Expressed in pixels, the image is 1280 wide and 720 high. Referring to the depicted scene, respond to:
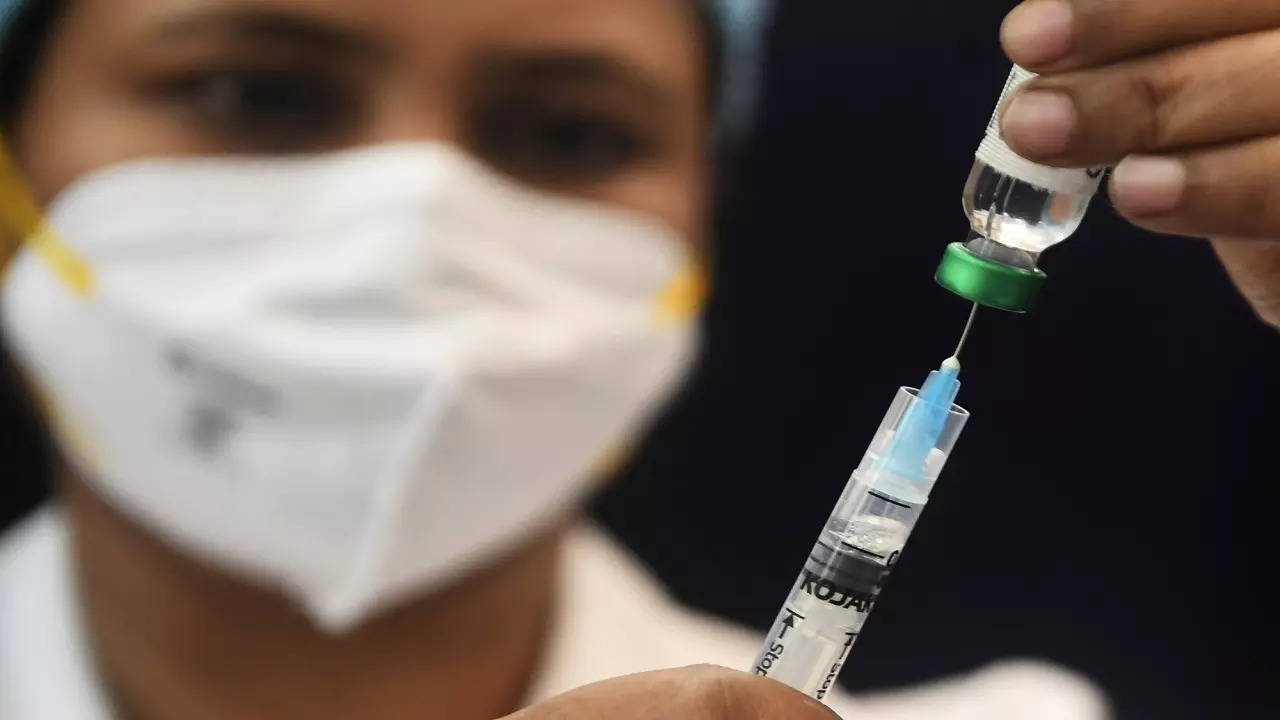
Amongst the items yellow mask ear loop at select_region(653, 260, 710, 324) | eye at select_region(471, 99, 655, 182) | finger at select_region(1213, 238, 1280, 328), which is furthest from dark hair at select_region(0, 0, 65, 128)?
finger at select_region(1213, 238, 1280, 328)

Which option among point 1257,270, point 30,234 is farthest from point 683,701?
point 30,234

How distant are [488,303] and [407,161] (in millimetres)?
124

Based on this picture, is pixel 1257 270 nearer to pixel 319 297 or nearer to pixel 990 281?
pixel 990 281

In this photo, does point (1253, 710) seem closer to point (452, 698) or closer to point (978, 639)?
point (978, 639)

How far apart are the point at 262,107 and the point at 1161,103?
66 centimetres

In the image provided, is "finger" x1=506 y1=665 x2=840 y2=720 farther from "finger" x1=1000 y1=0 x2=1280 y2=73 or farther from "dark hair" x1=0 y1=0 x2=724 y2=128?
"dark hair" x1=0 y1=0 x2=724 y2=128

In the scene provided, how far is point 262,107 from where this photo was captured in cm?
84

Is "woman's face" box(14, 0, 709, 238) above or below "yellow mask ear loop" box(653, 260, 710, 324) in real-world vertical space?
above

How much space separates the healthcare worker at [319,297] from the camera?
80cm

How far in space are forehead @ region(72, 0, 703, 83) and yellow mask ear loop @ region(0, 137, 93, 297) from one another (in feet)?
0.45

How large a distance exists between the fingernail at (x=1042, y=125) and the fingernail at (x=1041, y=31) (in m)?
0.02

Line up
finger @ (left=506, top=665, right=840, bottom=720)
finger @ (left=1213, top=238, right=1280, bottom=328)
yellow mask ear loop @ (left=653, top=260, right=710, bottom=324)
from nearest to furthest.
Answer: finger @ (left=506, top=665, right=840, bottom=720) < finger @ (left=1213, top=238, right=1280, bottom=328) < yellow mask ear loop @ (left=653, top=260, right=710, bottom=324)

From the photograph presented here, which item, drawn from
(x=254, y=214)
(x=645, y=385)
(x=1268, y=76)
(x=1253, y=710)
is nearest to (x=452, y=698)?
(x=645, y=385)

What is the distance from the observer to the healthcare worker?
80 centimetres
